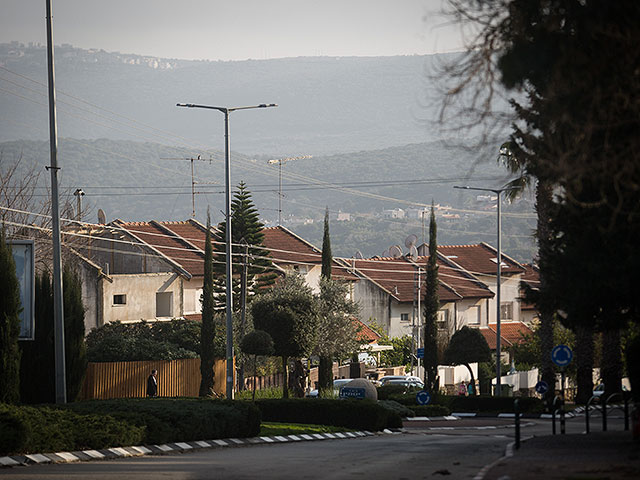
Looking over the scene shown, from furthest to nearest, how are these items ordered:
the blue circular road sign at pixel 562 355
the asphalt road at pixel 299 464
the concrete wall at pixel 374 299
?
the concrete wall at pixel 374 299, the blue circular road sign at pixel 562 355, the asphalt road at pixel 299 464

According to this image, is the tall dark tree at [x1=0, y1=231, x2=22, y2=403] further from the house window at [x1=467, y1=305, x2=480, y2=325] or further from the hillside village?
the house window at [x1=467, y1=305, x2=480, y2=325]

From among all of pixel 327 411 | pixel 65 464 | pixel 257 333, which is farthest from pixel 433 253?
pixel 65 464

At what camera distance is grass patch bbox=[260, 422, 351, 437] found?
30.1 m

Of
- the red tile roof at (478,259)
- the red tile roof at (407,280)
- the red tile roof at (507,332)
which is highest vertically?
the red tile roof at (478,259)

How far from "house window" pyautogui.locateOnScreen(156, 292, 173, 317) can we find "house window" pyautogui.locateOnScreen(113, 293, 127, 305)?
3.01 metres

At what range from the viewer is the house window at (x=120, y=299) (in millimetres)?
65438

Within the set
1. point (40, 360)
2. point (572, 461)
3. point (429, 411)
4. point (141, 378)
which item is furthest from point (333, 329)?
point (572, 461)

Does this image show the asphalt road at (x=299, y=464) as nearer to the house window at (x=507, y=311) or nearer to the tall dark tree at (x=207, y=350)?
the tall dark tree at (x=207, y=350)

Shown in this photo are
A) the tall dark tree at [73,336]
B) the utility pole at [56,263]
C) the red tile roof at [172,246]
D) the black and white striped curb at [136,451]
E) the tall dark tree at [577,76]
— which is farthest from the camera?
the red tile roof at [172,246]

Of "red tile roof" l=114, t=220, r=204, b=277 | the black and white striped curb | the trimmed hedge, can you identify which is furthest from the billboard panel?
"red tile roof" l=114, t=220, r=204, b=277

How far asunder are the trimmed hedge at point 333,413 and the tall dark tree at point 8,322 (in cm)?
1101

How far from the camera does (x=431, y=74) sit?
532 inches

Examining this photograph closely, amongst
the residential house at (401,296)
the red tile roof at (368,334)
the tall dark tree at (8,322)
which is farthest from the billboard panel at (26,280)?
the residential house at (401,296)

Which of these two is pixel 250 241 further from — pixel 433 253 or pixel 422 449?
pixel 422 449
